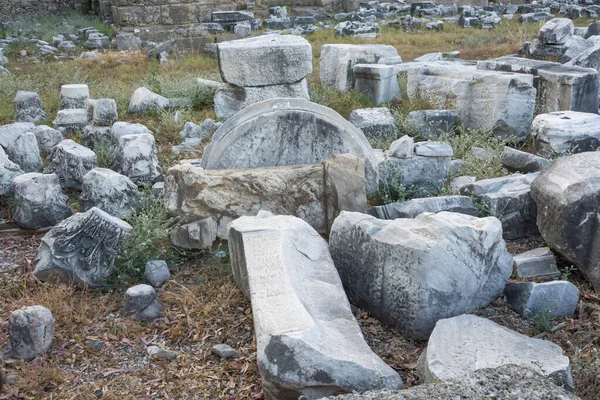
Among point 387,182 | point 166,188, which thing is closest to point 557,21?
point 387,182

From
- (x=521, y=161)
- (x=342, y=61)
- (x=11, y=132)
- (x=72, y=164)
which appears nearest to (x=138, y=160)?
(x=72, y=164)

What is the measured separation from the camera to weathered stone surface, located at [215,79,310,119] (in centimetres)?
830

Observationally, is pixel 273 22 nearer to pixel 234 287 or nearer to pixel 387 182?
A: pixel 387 182

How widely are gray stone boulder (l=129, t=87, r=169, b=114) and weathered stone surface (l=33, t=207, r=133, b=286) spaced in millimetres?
4500

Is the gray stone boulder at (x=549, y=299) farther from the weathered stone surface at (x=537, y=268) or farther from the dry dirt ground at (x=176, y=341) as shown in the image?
the weathered stone surface at (x=537, y=268)

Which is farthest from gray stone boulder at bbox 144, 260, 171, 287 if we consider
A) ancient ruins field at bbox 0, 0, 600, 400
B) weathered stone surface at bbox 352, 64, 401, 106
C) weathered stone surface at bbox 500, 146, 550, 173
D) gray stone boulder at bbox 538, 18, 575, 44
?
gray stone boulder at bbox 538, 18, 575, 44

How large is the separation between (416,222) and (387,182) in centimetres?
177

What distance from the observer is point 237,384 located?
3484 millimetres

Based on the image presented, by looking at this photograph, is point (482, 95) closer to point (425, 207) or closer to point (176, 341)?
point (425, 207)

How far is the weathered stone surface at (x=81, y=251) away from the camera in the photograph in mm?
4473

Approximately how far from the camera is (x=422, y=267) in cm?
369

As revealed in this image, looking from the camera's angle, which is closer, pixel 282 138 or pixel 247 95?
pixel 282 138

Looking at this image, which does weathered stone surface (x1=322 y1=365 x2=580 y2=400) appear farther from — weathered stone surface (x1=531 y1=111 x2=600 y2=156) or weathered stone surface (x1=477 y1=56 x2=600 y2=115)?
weathered stone surface (x1=477 y1=56 x2=600 y2=115)

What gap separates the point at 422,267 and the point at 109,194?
2.97m
